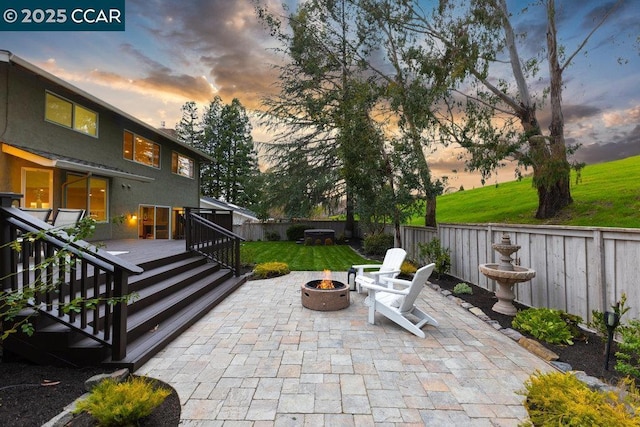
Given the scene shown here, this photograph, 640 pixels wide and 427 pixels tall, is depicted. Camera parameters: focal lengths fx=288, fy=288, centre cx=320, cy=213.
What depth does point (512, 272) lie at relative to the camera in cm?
439

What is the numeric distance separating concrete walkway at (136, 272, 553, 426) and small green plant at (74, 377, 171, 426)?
331 millimetres

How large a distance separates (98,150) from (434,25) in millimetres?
12293

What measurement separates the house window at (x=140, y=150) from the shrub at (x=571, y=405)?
42.6ft

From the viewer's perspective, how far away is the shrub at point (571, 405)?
1.90m

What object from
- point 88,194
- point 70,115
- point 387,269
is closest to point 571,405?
point 387,269

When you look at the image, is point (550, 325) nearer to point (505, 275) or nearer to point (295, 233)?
point (505, 275)

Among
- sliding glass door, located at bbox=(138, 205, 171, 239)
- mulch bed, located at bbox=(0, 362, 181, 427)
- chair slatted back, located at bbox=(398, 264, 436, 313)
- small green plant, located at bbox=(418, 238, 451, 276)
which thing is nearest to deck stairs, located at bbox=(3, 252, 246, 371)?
mulch bed, located at bbox=(0, 362, 181, 427)

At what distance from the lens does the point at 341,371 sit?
3014 mm

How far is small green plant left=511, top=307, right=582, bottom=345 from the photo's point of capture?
3.59 metres

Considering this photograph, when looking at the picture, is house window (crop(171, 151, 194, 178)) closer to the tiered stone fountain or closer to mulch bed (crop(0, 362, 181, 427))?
mulch bed (crop(0, 362, 181, 427))

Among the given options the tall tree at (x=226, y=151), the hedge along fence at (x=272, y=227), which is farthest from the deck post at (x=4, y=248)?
the tall tree at (x=226, y=151)

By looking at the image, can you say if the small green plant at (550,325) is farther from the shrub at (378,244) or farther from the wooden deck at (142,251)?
the shrub at (378,244)

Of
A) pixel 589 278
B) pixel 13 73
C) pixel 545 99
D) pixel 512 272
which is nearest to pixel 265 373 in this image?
pixel 512 272

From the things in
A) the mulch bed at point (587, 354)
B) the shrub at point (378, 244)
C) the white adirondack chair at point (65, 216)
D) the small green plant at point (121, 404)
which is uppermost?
the white adirondack chair at point (65, 216)
